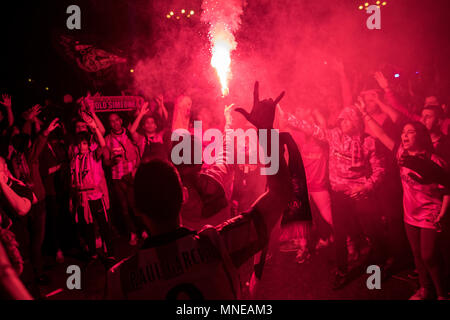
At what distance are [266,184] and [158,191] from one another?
113cm

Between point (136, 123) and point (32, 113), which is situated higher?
point (32, 113)

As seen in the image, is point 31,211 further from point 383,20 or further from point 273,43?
point 383,20

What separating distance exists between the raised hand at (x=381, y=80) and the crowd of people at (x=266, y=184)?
0.02m

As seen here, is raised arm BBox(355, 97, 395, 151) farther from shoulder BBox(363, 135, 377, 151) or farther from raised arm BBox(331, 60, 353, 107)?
raised arm BBox(331, 60, 353, 107)

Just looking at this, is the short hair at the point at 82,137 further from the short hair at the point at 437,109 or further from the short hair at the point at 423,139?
the short hair at the point at 437,109

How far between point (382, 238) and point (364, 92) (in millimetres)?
2162

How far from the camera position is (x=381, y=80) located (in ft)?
15.8

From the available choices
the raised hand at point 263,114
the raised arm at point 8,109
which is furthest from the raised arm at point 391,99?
the raised arm at point 8,109

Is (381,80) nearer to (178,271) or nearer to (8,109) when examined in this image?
(178,271)

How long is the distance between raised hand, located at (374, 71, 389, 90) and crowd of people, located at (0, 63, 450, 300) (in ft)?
0.06

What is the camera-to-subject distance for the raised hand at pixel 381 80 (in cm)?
477

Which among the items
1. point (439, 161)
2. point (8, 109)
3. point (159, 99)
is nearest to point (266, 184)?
point (439, 161)

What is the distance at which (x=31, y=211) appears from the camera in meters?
4.76
